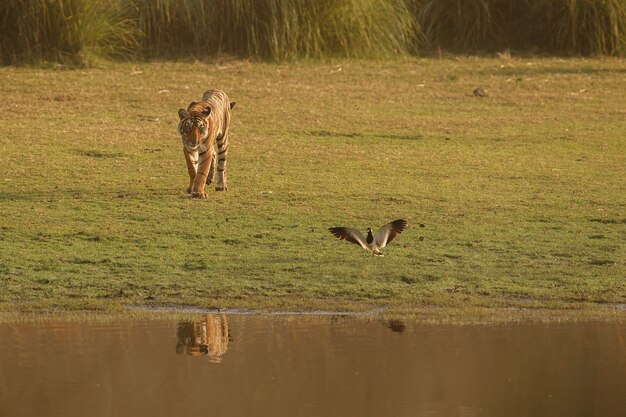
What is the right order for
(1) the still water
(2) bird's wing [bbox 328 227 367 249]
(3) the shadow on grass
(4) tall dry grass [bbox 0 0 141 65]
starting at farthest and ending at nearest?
(4) tall dry grass [bbox 0 0 141 65] < (3) the shadow on grass < (2) bird's wing [bbox 328 227 367 249] < (1) the still water

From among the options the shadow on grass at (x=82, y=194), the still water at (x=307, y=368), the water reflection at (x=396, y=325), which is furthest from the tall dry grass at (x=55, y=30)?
the water reflection at (x=396, y=325)

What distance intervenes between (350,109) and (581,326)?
855 cm

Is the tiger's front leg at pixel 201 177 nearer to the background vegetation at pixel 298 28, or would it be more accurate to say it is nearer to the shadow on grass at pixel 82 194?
the shadow on grass at pixel 82 194

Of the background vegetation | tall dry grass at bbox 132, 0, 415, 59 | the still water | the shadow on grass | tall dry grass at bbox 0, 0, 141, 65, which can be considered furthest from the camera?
tall dry grass at bbox 132, 0, 415, 59

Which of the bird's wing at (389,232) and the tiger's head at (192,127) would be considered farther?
the tiger's head at (192,127)

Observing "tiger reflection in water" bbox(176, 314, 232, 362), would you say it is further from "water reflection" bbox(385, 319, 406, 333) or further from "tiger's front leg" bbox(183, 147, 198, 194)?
"tiger's front leg" bbox(183, 147, 198, 194)

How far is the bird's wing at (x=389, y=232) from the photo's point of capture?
9406 mm

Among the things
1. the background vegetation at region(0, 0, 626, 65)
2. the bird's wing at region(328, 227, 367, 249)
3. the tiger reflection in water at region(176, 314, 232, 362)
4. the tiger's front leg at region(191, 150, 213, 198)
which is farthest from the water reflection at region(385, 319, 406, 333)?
the background vegetation at region(0, 0, 626, 65)

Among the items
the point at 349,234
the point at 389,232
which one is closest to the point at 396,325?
the point at 349,234

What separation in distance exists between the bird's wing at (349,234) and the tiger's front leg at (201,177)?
261 centimetres

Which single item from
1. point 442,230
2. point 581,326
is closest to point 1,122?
point 442,230

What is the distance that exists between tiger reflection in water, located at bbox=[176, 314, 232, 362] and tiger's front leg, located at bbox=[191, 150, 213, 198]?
3440mm

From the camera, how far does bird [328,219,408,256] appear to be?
9297 mm

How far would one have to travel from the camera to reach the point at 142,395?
652cm
